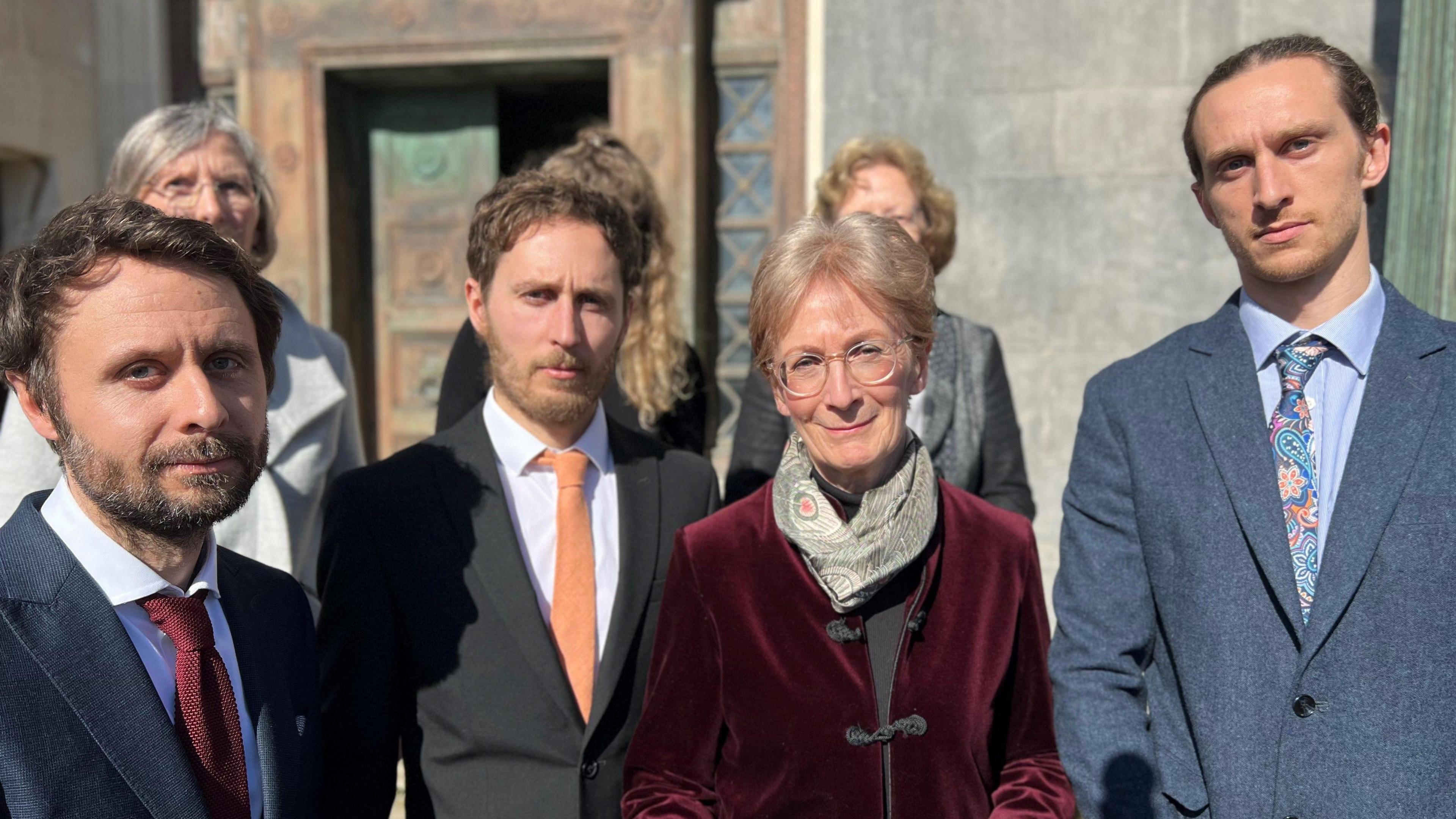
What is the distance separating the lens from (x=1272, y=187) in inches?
69.7

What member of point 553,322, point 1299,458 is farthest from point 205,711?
point 1299,458

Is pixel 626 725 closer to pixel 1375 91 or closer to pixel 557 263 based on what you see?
pixel 557 263

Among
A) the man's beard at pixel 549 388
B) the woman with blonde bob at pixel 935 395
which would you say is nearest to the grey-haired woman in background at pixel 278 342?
the man's beard at pixel 549 388

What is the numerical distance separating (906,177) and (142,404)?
220 centimetres

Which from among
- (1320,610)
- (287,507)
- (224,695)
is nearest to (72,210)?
(224,695)

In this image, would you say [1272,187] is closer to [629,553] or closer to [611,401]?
[629,553]

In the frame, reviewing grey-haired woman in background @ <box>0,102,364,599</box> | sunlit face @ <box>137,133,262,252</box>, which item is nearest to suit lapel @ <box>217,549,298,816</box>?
grey-haired woman in background @ <box>0,102,364,599</box>

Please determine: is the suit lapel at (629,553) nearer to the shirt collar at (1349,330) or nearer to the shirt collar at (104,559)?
A: the shirt collar at (104,559)

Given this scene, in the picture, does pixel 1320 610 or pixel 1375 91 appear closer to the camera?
pixel 1320 610

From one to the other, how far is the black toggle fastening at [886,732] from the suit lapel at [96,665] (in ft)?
3.33

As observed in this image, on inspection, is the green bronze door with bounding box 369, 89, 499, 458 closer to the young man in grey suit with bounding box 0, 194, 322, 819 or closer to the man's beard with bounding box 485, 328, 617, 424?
the man's beard with bounding box 485, 328, 617, 424

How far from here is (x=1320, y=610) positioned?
5.58 ft

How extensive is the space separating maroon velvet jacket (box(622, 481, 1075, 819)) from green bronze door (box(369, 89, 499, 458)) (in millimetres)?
4220

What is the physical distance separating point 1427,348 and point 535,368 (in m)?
1.62
